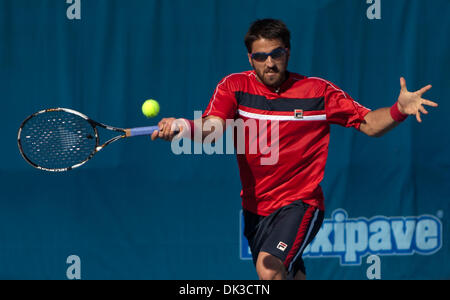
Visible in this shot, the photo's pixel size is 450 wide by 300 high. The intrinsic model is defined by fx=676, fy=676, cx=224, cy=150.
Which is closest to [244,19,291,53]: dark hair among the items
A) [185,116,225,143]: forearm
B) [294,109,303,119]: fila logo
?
[294,109,303,119]: fila logo

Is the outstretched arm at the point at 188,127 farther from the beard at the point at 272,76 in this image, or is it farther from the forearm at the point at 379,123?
the forearm at the point at 379,123

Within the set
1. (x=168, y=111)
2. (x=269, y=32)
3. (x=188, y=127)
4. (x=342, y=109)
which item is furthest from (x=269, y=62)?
(x=168, y=111)

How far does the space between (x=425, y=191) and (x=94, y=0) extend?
3175 millimetres

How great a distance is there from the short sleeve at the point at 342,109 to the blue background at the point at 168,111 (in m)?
1.60

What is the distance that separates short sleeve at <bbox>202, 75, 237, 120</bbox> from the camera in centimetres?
394

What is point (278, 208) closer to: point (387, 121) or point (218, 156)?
point (387, 121)

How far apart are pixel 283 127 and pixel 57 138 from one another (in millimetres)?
1523

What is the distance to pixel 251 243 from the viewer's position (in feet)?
13.7

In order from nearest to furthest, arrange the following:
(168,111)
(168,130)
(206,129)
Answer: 1. (168,130)
2. (206,129)
3. (168,111)

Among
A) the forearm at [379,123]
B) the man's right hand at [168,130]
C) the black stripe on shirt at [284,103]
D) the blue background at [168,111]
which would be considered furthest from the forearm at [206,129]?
the blue background at [168,111]

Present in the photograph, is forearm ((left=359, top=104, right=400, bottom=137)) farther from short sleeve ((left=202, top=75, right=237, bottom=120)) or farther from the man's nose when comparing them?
short sleeve ((left=202, top=75, right=237, bottom=120))

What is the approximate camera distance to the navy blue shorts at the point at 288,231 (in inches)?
152

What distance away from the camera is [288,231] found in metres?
3.89

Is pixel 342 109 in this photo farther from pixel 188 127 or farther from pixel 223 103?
pixel 188 127
